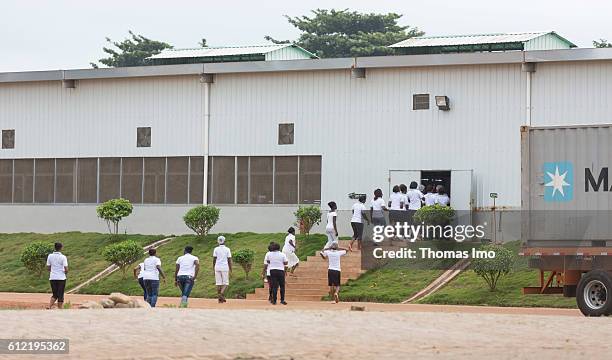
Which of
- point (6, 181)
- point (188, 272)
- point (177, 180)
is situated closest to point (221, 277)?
point (188, 272)

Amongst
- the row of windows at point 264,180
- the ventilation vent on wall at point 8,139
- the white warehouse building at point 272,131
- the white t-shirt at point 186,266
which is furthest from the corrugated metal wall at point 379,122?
the white t-shirt at point 186,266

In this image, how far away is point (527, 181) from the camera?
26.2m

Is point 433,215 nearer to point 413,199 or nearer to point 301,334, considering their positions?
point 413,199

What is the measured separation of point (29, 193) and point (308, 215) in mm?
10726

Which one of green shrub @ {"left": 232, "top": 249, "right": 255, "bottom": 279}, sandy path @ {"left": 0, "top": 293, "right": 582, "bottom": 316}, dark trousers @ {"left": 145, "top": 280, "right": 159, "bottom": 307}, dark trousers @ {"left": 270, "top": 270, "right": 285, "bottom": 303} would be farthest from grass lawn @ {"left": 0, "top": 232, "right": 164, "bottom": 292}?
dark trousers @ {"left": 145, "top": 280, "right": 159, "bottom": 307}

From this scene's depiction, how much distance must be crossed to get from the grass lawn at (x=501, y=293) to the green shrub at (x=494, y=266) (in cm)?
24

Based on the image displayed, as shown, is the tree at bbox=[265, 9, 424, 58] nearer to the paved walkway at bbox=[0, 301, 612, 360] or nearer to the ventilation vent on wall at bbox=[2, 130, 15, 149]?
the ventilation vent on wall at bbox=[2, 130, 15, 149]

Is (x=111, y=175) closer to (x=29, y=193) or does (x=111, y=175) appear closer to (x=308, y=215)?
(x=29, y=193)

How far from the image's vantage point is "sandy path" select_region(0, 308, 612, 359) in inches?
707

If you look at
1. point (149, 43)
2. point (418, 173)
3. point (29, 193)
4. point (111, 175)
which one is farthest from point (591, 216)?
point (149, 43)

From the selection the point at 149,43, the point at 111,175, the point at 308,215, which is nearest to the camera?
the point at 308,215

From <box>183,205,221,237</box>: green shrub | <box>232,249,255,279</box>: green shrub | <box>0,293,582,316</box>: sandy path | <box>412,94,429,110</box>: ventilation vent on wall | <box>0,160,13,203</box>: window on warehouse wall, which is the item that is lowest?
<box>0,293,582,316</box>: sandy path

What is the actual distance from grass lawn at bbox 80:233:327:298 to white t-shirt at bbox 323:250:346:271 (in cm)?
383

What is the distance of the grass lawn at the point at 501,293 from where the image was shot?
29.0 m
